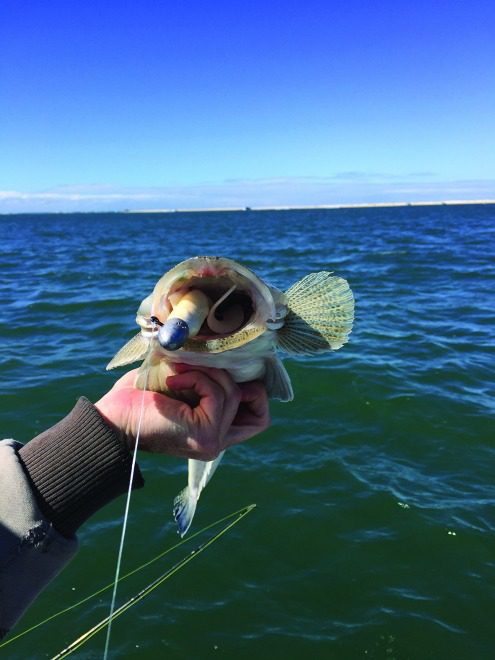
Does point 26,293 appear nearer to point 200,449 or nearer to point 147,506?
point 147,506

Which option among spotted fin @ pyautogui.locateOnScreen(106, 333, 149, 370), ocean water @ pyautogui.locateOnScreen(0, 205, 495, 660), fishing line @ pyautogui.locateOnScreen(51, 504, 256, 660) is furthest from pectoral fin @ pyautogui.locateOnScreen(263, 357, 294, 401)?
ocean water @ pyautogui.locateOnScreen(0, 205, 495, 660)

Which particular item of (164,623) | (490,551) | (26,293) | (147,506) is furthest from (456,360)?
(26,293)

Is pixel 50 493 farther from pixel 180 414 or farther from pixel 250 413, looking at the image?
pixel 250 413

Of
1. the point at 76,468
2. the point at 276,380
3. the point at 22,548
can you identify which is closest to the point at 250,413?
the point at 276,380

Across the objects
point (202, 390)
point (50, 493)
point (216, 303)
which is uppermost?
point (216, 303)

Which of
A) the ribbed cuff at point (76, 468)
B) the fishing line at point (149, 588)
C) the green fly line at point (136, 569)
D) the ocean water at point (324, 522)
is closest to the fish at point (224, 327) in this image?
the ribbed cuff at point (76, 468)

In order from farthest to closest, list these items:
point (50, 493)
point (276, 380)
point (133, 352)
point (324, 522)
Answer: point (324, 522) → point (276, 380) → point (133, 352) → point (50, 493)

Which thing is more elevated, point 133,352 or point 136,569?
point 133,352

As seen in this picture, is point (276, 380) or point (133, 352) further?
point (276, 380)
